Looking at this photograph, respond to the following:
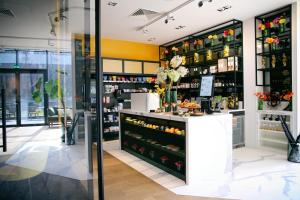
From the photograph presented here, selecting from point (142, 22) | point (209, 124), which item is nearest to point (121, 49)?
point (142, 22)

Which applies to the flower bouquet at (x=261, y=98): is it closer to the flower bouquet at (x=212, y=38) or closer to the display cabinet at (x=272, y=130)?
the display cabinet at (x=272, y=130)

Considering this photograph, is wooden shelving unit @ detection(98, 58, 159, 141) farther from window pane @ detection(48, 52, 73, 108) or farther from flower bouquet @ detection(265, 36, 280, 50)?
flower bouquet @ detection(265, 36, 280, 50)

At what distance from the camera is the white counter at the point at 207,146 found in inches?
126

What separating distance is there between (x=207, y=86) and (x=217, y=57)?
317cm

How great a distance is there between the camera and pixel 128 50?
25.7 ft

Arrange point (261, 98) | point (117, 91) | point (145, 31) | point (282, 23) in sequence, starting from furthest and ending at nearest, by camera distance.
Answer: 1. point (117, 91)
2. point (145, 31)
3. point (261, 98)
4. point (282, 23)

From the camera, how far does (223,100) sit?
5.87 m

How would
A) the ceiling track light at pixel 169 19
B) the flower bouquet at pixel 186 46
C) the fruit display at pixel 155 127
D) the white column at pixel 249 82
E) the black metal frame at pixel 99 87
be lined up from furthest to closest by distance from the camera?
1. the flower bouquet at pixel 186 46
2. the white column at pixel 249 82
3. the ceiling track light at pixel 169 19
4. the fruit display at pixel 155 127
5. the black metal frame at pixel 99 87

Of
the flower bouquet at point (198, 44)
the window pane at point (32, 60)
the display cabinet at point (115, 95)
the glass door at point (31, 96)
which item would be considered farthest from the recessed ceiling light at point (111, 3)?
the flower bouquet at point (198, 44)

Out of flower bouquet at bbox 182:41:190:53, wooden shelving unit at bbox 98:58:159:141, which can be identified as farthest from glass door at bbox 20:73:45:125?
flower bouquet at bbox 182:41:190:53

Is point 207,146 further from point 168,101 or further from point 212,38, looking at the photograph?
point 212,38

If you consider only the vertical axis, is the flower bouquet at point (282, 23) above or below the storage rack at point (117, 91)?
above

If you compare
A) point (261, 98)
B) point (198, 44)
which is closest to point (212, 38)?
point (198, 44)

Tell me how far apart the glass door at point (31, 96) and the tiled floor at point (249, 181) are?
197cm
